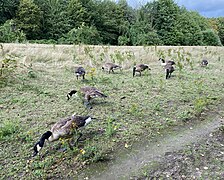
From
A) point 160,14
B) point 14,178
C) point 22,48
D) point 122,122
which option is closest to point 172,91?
point 122,122

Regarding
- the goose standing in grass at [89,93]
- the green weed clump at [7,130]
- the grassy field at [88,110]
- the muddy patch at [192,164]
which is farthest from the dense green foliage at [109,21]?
the muddy patch at [192,164]

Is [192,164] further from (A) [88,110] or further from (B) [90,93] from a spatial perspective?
(B) [90,93]

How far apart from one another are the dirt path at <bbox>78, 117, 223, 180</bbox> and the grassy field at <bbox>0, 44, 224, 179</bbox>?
21cm

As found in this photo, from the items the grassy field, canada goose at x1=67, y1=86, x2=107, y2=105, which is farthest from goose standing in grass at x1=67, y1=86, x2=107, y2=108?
the grassy field

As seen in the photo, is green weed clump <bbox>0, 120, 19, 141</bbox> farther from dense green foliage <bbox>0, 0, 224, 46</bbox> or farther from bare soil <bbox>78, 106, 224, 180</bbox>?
dense green foliage <bbox>0, 0, 224, 46</bbox>

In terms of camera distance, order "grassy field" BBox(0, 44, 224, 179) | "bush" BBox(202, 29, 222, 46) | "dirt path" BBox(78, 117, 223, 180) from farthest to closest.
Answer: "bush" BBox(202, 29, 222, 46) → "grassy field" BBox(0, 44, 224, 179) → "dirt path" BBox(78, 117, 223, 180)

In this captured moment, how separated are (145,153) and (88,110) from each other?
253cm

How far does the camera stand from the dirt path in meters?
4.89

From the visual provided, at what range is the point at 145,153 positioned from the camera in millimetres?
5531

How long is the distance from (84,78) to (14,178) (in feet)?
21.8

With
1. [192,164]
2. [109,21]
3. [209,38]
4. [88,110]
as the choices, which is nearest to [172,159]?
[192,164]

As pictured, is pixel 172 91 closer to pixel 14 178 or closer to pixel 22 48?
pixel 14 178

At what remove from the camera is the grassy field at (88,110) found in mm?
5270

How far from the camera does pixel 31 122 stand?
6801 millimetres
